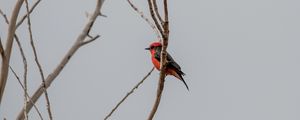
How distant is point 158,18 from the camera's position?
339 centimetres

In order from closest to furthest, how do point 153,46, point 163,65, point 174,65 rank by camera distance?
point 163,65, point 174,65, point 153,46

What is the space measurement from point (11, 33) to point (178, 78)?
4.58m

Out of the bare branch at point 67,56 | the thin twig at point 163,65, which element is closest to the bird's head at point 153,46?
the thin twig at point 163,65

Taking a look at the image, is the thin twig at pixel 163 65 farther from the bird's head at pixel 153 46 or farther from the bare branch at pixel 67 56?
the bird's head at pixel 153 46

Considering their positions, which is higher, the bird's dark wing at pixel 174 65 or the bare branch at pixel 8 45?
the bare branch at pixel 8 45

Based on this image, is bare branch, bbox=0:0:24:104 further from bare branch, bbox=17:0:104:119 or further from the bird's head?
the bird's head

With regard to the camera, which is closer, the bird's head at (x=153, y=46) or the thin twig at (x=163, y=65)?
the thin twig at (x=163, y=65)

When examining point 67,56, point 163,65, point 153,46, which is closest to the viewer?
point 67,56

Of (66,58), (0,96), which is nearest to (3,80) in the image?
(0,96)

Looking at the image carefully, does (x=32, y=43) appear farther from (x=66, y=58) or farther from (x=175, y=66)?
(x=175, y=66)

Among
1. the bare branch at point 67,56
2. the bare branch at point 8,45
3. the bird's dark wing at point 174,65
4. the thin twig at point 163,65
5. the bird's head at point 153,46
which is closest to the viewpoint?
the bare branch at point 8,45

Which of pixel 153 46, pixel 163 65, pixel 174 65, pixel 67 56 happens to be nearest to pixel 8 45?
pixel 67 56

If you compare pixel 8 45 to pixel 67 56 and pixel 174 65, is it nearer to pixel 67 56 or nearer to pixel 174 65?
pixel 67 56

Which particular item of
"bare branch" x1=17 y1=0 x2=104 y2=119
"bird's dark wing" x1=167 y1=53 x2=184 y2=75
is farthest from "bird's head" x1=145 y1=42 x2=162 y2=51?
"bare branch" x1=17 y1=0 x2=104 y2=119
